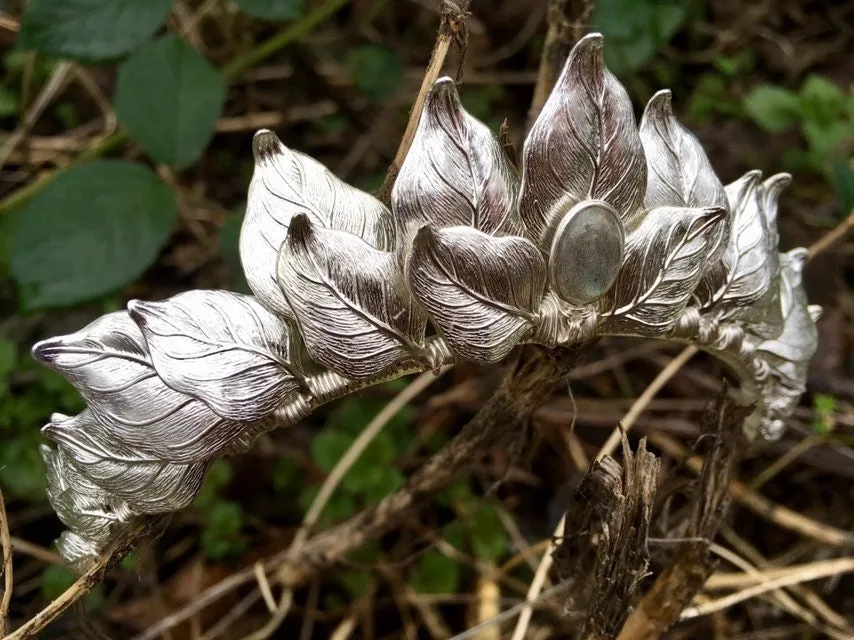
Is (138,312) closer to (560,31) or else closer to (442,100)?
(442,100)

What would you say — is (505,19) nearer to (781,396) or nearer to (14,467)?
(781,396)

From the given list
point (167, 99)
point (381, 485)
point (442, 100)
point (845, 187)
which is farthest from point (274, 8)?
point (845, 187)

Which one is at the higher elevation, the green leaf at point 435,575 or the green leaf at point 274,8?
the green leaf at point 274,8

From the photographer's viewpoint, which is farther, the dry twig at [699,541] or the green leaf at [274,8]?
the green leaf at [274,8]

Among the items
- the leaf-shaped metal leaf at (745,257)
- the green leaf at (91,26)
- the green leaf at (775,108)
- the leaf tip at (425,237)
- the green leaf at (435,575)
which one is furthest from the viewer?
the green leaf at (775,108)

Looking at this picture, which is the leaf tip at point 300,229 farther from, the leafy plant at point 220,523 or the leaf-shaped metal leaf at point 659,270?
the leafy plant at point 220,523

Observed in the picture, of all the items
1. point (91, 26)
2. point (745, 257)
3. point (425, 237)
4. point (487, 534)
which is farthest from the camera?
point (487, 534)

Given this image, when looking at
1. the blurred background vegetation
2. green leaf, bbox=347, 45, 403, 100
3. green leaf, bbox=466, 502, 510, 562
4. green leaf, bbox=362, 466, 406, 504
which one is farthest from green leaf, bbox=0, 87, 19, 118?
green leaf, bbox=466, 502, 510, 562

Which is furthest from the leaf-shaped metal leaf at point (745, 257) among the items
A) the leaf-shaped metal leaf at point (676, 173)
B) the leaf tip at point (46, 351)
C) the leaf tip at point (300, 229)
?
the leaf tip at point (46, 351)

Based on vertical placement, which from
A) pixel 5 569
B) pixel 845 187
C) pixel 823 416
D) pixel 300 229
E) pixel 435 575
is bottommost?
pixel 435 575
